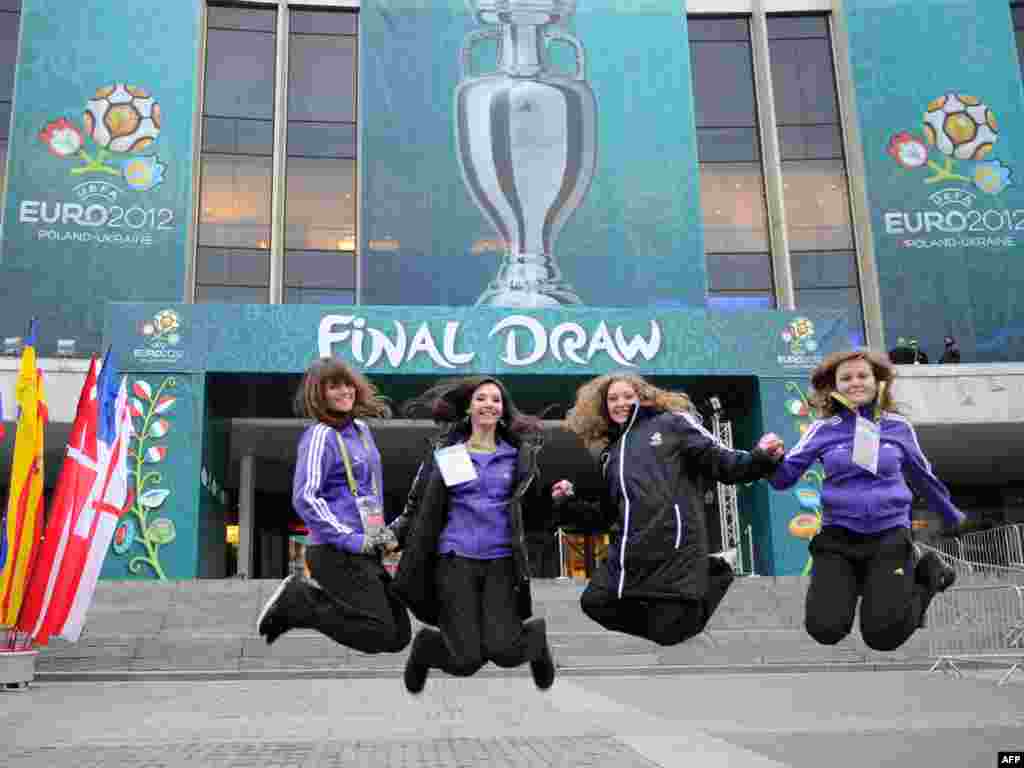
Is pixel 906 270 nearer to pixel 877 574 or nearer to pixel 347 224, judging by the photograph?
pixel 347 224

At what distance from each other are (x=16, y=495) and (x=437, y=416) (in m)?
8.79

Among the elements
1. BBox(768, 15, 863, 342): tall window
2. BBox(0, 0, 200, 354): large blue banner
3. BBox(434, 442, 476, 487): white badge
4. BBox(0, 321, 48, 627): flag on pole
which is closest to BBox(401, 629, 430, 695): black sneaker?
BBox(434, 442, 476, 487): white badge

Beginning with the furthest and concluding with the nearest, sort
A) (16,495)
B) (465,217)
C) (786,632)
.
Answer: (465,217)
(786,632)
(16,495)

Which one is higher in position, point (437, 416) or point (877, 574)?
point (437, 416)

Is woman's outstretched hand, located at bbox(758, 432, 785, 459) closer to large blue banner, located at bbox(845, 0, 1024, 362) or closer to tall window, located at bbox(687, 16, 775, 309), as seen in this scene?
large blue banner, located at bbox(845, 0, 1024, 362)

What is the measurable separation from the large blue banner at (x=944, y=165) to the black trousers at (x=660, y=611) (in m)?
23.0

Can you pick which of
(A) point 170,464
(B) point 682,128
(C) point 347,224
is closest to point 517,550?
(A) point 170,464

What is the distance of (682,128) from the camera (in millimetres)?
26922

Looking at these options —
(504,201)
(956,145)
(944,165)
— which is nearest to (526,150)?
(504,201)

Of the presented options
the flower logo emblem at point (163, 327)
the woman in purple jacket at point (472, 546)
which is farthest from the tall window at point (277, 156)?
the woman in purple jacket at point (472, 546)

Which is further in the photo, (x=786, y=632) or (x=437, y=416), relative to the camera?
(x=786, y=632)

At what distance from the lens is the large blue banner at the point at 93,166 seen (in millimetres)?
25156

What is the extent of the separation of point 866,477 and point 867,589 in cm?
66

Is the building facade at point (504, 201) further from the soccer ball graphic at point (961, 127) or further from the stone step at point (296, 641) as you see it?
the stone step at point (296, 641)
